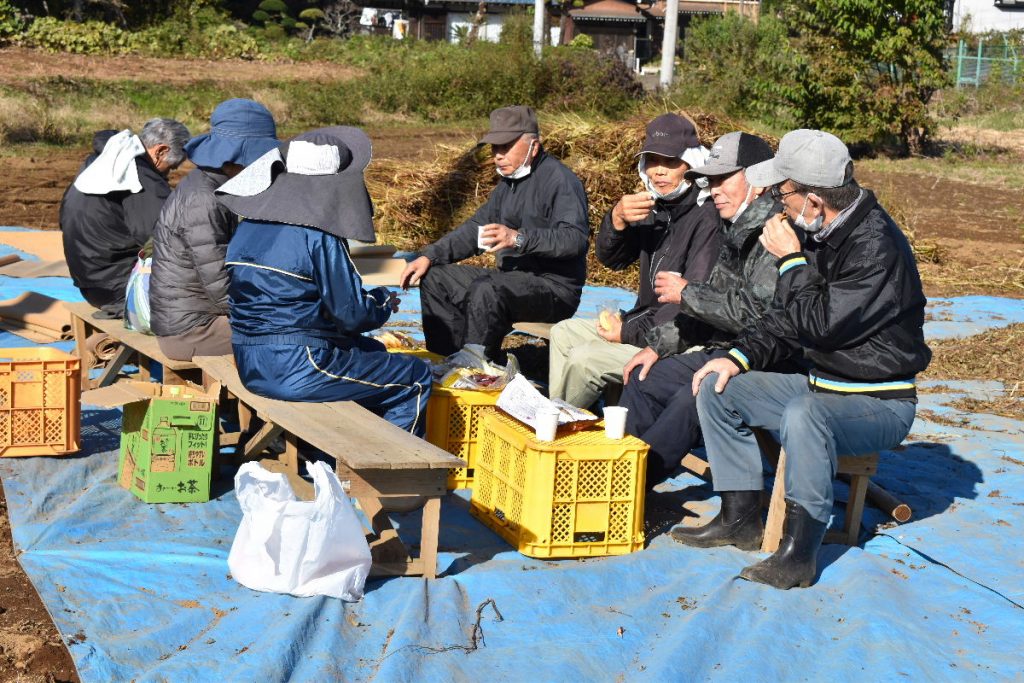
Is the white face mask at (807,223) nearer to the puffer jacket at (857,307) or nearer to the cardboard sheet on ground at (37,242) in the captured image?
the puffer jacket at (857,307)

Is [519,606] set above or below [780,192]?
below

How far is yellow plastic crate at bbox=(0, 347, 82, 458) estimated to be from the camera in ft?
16.8

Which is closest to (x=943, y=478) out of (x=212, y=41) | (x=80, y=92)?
(x=80, y=92)

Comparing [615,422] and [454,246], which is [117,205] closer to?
[454,246]

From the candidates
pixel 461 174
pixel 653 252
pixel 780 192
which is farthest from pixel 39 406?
pixel 461 174

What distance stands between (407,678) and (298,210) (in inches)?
76.9

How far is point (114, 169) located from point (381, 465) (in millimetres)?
3354

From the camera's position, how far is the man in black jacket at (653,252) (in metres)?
5.16

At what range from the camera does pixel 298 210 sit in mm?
4543

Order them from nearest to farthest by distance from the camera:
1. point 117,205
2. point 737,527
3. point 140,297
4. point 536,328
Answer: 1. point 737,527
2. point 140,297
3. point 536,328
4. point 117,205

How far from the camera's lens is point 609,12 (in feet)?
172

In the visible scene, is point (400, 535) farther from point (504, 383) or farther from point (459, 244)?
point (459, 244)

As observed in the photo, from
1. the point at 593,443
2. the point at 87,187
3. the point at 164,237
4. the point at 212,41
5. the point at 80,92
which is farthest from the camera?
the point at 212,41

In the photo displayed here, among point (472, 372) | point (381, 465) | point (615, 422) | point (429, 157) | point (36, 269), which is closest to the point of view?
point (381, 465)
